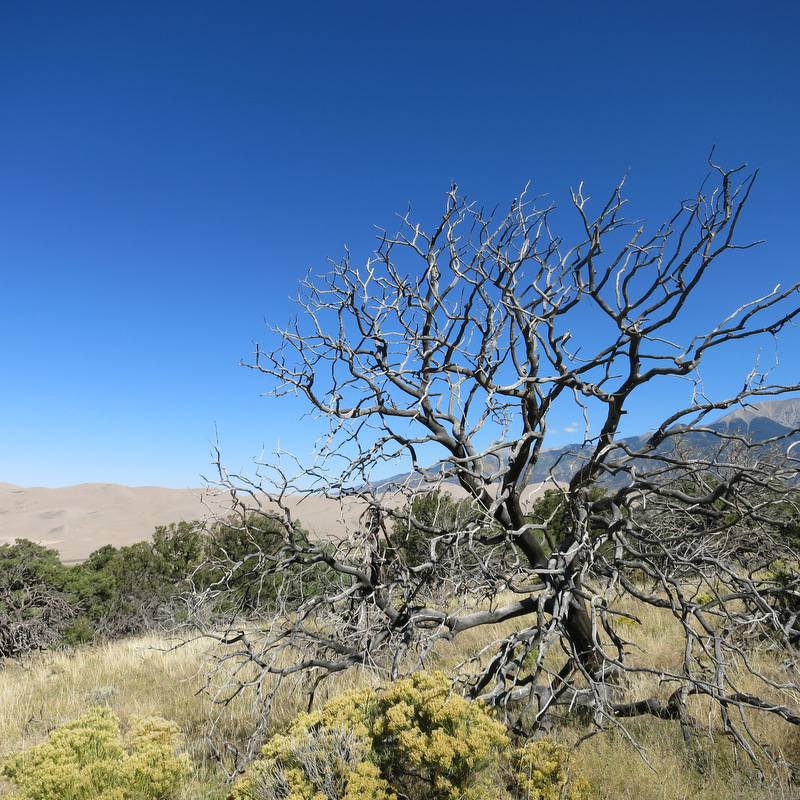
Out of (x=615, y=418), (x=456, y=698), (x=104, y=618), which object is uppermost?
(x=615, y=418)

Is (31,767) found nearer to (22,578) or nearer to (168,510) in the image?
(22,578)

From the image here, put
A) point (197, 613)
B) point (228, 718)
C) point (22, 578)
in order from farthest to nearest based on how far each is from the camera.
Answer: point (22, 578) → point (228, 718) → point (197, 613)

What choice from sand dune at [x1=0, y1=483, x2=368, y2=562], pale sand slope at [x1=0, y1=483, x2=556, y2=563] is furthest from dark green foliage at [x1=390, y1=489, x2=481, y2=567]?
sand dune at [x1=0, y1=483, x2=368, y2=562]

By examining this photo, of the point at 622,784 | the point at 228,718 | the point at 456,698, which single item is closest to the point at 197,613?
the point at 228,718

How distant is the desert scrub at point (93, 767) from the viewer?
308 centimetres

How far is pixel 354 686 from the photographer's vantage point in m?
5.68

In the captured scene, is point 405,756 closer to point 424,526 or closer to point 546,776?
point 546,776

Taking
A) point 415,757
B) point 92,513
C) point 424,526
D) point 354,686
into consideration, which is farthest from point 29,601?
point 92,513

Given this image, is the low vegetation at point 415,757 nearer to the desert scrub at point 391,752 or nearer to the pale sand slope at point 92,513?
the desert scrub at point 391,752

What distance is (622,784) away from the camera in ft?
10.8

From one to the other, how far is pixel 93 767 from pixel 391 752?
6.11 ft

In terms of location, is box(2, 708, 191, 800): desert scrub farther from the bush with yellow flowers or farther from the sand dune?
the sand dune

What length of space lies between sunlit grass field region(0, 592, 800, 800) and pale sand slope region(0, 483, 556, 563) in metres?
33.3

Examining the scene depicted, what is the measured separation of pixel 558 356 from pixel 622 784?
290cm
